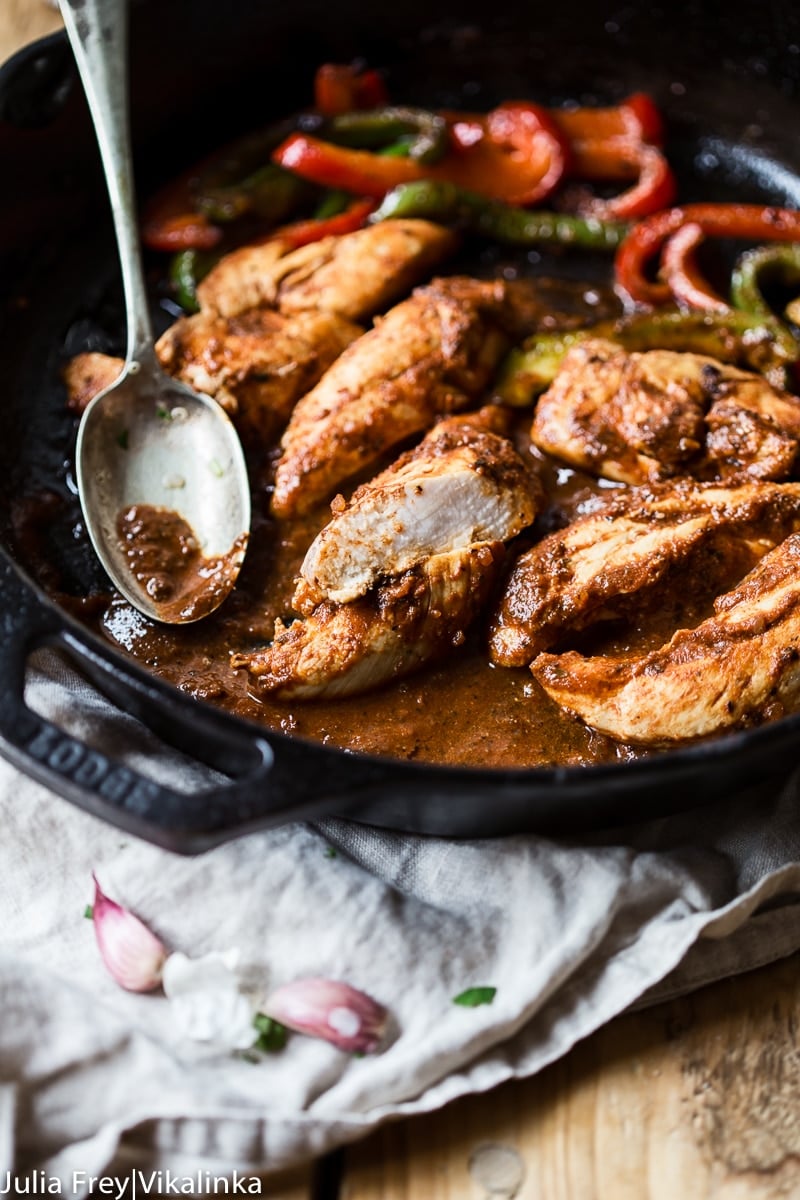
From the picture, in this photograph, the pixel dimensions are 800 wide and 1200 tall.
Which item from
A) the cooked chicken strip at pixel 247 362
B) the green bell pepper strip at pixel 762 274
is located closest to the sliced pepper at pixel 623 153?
the green bell pepper strip at pixel 762 274

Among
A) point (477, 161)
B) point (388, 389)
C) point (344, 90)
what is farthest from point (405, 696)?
point (344, 90)

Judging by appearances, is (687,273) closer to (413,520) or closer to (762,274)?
(762,274)

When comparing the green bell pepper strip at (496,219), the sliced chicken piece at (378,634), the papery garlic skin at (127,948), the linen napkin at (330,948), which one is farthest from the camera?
the green bell pepper strip at (496,219)

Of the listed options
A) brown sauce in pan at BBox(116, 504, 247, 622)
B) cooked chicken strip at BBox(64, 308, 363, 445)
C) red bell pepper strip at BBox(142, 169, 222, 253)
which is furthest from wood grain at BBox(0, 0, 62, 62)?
brown sauce in pan at BBox(116, 504, 247, 622)

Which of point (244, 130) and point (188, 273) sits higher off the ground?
point (244, 130)

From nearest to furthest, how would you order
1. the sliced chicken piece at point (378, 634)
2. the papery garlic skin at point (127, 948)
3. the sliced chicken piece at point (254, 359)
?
the papery garlic skin at point (127, 948) → the sliced chicken piece at point (378, 634) → the sliced chicken piece at point (254, 359)

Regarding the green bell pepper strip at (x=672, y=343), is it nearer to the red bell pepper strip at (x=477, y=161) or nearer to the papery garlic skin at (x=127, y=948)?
the red bell pepper strip at (x=477, y=161)
